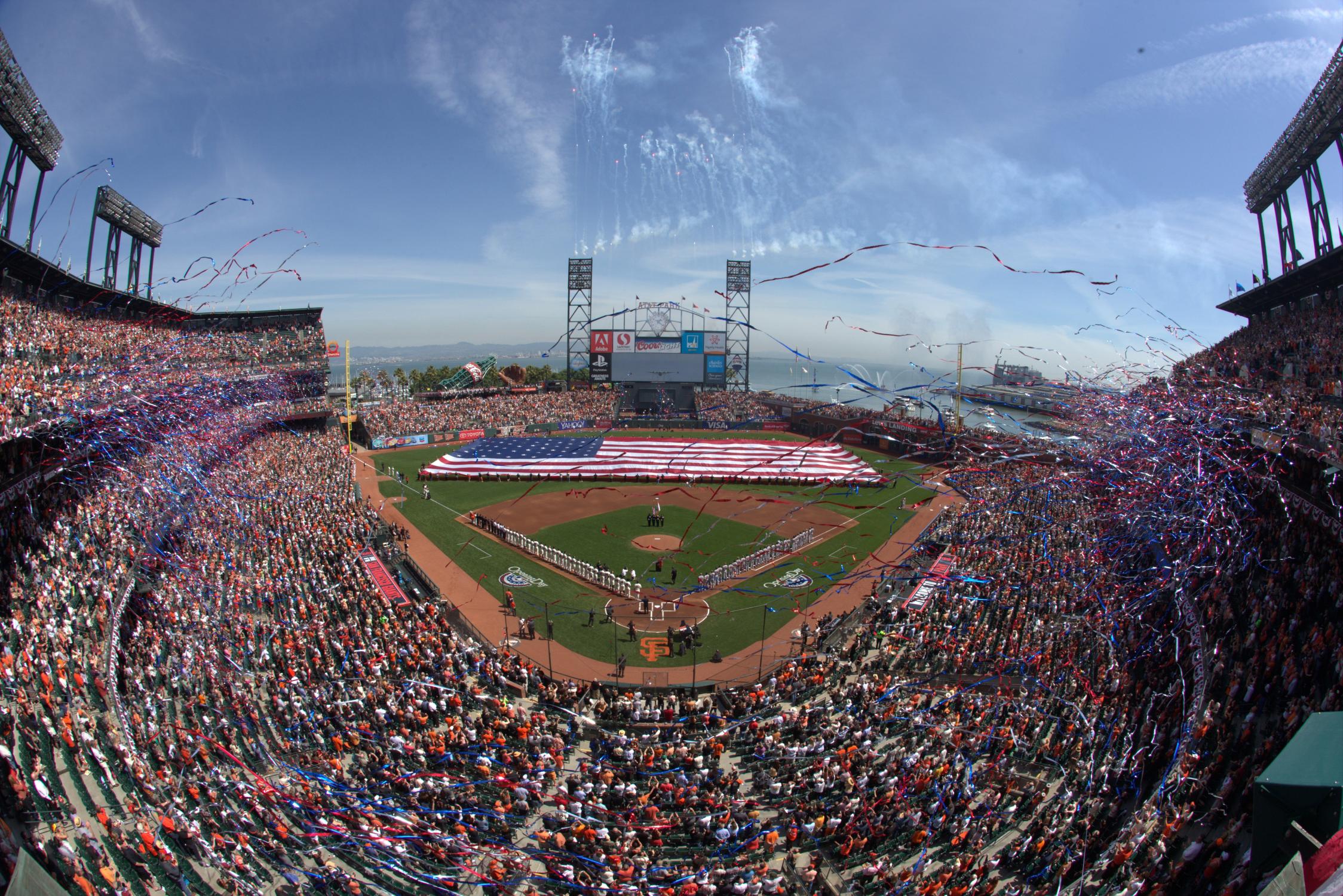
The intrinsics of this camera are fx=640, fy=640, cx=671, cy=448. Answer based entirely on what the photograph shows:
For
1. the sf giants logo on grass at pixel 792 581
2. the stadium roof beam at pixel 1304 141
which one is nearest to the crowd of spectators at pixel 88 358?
the sf giants logo on grass at pixel 792 581

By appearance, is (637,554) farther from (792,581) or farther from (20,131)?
(20,131)

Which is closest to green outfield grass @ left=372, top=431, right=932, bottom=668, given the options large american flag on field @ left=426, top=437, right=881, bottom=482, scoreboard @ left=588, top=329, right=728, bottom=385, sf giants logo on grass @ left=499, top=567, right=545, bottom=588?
sf giants logo on grass @ left=499, top=567, right=545, bottom=588

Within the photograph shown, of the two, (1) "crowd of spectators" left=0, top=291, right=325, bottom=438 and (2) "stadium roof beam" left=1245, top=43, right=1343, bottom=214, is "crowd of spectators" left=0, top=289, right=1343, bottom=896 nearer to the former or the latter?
(1) "crowd of spectators" left=0, top=291, right=325, bottom=438

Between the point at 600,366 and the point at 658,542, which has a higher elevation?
the point at 600,366

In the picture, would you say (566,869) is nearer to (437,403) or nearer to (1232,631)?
(1232,631)

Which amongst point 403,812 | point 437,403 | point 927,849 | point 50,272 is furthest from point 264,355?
point 927,849

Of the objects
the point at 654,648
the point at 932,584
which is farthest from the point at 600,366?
the point at 654,648
